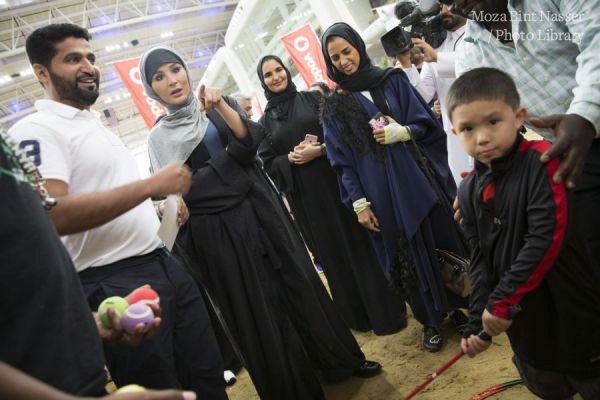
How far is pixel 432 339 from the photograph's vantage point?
251 cm

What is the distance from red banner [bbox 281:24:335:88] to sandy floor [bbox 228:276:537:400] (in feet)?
Answer: 22.7

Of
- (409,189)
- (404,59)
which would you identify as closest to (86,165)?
(409,189)

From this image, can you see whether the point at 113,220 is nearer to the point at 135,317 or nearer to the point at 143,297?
the point at 143,297

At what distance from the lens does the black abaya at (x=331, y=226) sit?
2.85 meters

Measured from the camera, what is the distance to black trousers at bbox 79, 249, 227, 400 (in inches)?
61.3

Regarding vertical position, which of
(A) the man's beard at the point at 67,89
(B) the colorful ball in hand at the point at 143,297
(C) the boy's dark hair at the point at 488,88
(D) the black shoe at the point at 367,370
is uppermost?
(A) the man's beard at the point at 67,89

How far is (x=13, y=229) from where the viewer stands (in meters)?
0.79

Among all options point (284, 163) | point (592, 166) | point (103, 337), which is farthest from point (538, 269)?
point (284, 163)

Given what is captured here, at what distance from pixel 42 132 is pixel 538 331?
1.87 m

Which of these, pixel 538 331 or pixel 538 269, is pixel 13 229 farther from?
pixel 538 331

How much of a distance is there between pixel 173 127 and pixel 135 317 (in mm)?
1261

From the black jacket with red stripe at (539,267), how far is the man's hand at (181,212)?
4.33 feet

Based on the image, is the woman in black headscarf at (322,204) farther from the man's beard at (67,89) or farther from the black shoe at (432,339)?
the man's beard at (67,89)

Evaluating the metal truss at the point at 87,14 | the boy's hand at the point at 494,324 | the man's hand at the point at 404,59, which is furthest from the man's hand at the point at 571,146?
the metal truss at the point at 87,14
